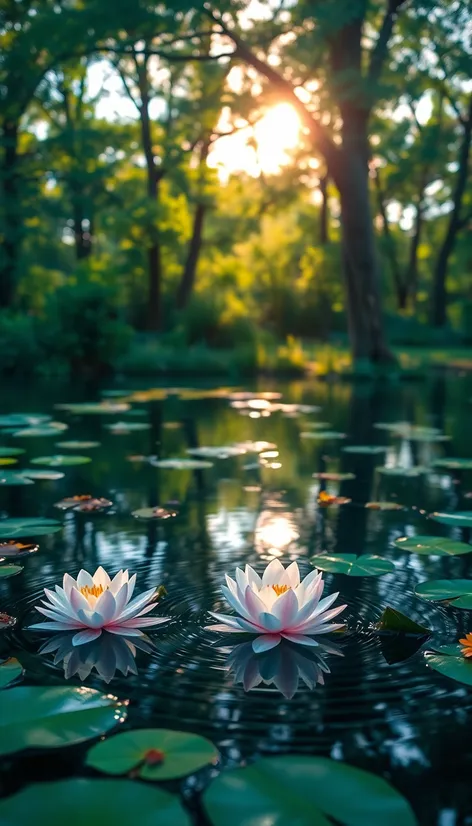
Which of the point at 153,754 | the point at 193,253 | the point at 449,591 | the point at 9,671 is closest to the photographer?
the point at 153,754

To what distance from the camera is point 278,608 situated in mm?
1971

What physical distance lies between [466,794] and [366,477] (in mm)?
3331

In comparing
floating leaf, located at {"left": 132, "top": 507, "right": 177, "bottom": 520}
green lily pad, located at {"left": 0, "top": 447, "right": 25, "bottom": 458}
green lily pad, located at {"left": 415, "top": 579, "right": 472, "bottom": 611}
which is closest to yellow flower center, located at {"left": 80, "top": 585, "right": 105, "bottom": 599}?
green lily pad, located at {"left": 415, "top": 579, "right": 472, "bottom": 611}

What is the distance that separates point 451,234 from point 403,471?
799 inches

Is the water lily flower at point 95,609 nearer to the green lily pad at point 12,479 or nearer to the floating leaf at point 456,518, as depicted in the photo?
the floating leaf at point 456,518

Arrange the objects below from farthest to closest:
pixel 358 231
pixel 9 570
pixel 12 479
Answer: pixel 358 231 < pixel 12 479 < pixel 9 570

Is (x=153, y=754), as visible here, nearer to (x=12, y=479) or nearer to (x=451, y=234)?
(x=12, y=479)

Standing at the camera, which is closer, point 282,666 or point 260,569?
point 282,666

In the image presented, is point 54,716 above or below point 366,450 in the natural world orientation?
above

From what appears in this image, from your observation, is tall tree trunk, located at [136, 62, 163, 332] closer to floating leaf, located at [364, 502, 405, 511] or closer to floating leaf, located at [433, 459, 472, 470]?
floating leaf, located at [433, 459, 472, 470]

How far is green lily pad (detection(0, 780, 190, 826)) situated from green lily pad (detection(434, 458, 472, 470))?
3979mm

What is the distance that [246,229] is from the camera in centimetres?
2242

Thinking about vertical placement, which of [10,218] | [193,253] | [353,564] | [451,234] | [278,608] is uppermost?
[451,234]

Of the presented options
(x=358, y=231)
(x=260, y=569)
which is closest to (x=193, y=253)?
(x=358, y=231)
